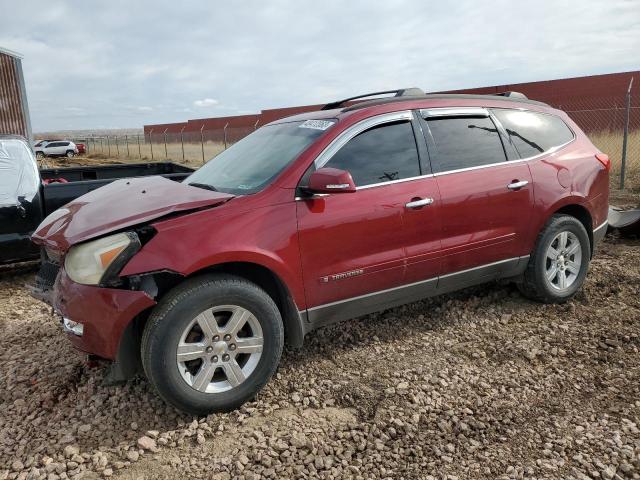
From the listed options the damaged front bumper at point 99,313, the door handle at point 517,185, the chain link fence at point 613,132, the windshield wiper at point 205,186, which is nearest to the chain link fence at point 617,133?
the chain link fence at point 613,132

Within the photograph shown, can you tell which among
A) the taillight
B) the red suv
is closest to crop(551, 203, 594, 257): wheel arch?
the red suv

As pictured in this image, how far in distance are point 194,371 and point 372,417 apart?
108 cm

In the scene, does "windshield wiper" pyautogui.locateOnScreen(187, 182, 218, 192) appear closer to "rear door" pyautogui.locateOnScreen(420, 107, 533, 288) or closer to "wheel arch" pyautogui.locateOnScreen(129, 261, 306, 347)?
"wheel arch" pyautogui.locateOnScreen(129, 261, 306, 347)

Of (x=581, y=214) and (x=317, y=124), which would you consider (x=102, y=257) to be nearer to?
(x=317, y=124)

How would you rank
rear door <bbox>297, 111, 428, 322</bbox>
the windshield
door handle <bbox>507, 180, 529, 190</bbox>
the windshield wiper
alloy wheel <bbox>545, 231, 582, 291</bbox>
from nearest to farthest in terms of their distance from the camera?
1. rear door <bbox>297, 111, 428, 322</bbox>
2. the windshield
3. the windshield wiper
4. door handle <bbox>507, 180, 529, 190</bbox>
5. alloy wheel <bbox>545, 231, 582, 291</bbox>

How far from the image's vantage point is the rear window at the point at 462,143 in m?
3.68

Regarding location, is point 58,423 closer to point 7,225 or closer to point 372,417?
point 372,417

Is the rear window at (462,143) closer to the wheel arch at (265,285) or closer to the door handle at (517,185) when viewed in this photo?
the door handle at (517,185)

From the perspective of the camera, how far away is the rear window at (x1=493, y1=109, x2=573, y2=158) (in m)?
4.12

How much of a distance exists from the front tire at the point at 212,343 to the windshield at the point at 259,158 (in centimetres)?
72

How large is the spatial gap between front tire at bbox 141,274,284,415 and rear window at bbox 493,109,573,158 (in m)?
2.57

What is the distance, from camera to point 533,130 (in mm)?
4254

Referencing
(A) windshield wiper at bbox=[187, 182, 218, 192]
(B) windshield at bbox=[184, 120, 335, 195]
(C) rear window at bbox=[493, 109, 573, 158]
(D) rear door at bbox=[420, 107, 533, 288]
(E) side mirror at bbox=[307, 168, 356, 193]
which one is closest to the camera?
(E) side mirror at bbox=[307, 168, 356, 193]

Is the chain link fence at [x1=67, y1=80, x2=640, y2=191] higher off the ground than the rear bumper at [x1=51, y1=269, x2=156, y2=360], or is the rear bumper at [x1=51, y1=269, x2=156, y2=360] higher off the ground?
the chain link fence at [x1=67, y1=80, x2=640, y2=191]
